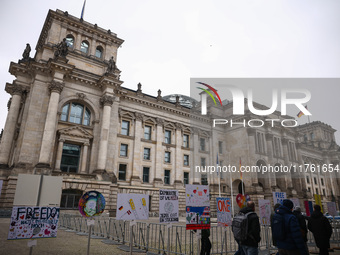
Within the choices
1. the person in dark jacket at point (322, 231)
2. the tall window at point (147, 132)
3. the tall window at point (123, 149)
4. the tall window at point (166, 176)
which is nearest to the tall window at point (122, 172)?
the tall window at point (123, 149)

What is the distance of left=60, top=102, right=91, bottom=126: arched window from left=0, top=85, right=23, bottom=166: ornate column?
524cm

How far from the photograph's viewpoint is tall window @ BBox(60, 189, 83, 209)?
27.5m

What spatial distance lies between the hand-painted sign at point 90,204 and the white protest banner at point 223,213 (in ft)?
16.3

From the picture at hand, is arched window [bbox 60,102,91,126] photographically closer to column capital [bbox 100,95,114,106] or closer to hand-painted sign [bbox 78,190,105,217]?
column capital [bbox 100,95,114,106]

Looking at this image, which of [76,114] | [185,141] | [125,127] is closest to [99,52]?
[76,114]

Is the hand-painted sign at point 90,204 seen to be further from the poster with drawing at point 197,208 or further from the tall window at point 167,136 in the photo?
the tall window at point 167,136

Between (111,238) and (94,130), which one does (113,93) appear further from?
(111,238)

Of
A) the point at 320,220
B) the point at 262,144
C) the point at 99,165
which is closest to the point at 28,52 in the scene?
the point at 99,165

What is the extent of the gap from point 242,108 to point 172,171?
1936 cm

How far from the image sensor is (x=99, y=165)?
29828 mm

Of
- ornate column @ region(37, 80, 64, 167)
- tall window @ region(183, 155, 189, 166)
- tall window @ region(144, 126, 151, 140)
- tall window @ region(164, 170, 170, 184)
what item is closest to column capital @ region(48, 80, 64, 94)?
ornate column @ region(37, 80, 64, 167)

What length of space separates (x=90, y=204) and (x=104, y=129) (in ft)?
75.3

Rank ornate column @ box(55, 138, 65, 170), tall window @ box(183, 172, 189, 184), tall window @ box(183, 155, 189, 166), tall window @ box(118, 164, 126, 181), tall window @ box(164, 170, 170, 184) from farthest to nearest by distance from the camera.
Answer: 1. tall window @ box(183, 155, 189, 166)
2. tall window @ box(183, 172, 189, 184)
3. tall window @ box(164, 170, 170, 184)
4. tall window @ box(118, 164, 126, 181)
5. ornate column @ box(55, 138, 65, 170)

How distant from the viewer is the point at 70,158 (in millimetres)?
30359
